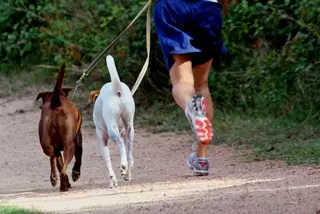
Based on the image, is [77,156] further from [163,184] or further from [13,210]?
[13,210]

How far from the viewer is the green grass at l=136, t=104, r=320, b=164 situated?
920 centimetres

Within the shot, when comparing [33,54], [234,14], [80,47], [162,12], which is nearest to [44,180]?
[162,12]

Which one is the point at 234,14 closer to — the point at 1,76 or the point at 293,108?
the point at 293,108

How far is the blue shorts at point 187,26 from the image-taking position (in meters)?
7.61

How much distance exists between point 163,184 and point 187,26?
1.21m

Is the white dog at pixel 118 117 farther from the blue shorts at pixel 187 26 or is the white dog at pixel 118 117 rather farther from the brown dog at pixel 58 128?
the blue shorts at pixel 187 26

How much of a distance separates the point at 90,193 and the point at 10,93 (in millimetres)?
8727

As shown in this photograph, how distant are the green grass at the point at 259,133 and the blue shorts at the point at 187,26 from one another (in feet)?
4.85

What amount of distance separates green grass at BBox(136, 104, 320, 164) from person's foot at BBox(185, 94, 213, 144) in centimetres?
156

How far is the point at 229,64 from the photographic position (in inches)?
515

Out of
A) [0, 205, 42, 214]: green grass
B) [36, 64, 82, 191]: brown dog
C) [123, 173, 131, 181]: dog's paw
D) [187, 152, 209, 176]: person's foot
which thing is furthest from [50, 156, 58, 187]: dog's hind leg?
[0, 205, 42, 214]: green grass

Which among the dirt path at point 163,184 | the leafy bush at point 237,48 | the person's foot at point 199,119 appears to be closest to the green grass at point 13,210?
the dirt path at point 163,184

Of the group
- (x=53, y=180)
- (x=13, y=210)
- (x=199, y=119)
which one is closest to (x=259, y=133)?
(x=53, y=180)

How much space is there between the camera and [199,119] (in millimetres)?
7145
